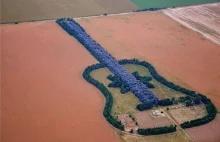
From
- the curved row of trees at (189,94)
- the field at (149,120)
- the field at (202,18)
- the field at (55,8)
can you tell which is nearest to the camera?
the field at (149,120)

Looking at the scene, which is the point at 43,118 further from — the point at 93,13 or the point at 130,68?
the point at 93,13

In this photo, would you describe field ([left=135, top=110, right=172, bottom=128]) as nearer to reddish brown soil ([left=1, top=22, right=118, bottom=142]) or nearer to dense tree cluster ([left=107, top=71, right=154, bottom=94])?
reddish brown soil ([left=1, top=22, right=118, bottom=142])

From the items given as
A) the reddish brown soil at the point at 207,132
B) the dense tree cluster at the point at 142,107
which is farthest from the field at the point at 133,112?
the reddish brown soil at the point at 207,132

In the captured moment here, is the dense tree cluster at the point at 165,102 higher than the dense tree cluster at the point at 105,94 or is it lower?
higher

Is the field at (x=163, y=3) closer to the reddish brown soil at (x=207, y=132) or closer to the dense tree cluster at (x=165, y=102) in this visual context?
the dense tree cluster at (x=165, y=102)

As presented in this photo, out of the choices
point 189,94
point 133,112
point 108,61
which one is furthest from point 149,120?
point 108,61

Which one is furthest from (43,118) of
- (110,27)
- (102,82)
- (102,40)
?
(110,27)
